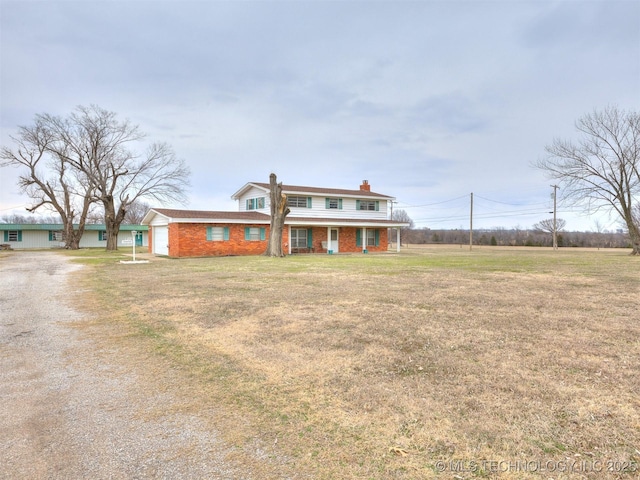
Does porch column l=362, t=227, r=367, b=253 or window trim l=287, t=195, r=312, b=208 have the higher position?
window trim l=287, t=195, r=312, b=208

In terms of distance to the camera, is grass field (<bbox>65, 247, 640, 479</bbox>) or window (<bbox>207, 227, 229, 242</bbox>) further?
window (<bbox>207, 227, 229, 242</bbox>)

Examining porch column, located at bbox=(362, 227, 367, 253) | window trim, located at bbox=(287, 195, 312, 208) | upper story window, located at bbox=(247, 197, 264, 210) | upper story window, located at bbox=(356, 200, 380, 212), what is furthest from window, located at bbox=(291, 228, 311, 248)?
upper story window, located at bbox=(356, 200, 380, 212)

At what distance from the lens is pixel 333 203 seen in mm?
29016

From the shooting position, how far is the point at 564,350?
14.4ft

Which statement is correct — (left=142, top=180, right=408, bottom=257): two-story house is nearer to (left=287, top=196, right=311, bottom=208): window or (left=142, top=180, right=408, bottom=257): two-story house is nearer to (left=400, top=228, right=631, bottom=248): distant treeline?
(left=287, top=196, right=311, bottom=208): window

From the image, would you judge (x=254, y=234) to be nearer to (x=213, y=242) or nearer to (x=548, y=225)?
(x=213, y=242)

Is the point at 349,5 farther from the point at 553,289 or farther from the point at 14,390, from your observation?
the point at 14,390

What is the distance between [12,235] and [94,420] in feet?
157

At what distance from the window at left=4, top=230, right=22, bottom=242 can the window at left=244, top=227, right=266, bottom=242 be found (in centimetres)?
3141

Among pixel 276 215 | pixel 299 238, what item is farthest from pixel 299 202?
pixel 276 215

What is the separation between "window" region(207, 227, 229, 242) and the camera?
23266mm

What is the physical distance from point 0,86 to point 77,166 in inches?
632

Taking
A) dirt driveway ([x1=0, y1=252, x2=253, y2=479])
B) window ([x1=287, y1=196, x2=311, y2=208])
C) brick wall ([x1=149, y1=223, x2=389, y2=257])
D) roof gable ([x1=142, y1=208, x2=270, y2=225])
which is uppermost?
window ([x1=287, y1=196, x2=311, y2=208])

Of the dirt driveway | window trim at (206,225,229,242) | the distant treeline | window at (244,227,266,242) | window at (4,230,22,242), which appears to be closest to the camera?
the dirt driveway
